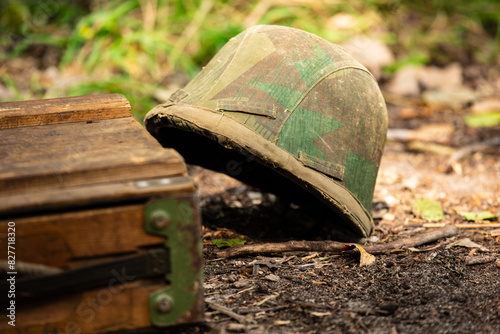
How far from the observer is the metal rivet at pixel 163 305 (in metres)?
1.23

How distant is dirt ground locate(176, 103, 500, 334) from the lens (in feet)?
4.71

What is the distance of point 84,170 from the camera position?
1.20m

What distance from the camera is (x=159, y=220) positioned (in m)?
1.20

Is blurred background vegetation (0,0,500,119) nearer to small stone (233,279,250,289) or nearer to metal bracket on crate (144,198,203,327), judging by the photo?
A: small stone (233,279,250,289)

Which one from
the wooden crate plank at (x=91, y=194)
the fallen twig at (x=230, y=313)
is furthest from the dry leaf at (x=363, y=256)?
the wooden crate plank at (x=91, y=194)

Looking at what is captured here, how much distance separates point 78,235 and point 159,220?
0.19 m

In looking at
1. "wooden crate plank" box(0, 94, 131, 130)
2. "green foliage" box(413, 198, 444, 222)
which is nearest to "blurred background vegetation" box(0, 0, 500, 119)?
"wooden crate plank" box(0, 94, 131, 130)

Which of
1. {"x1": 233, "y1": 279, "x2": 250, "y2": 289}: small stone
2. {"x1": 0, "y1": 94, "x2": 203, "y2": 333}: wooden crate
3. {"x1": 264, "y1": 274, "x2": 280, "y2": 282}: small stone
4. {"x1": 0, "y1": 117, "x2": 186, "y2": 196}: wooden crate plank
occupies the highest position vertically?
{"x1": 0, "y1": 117, "x2": 186, "y2": 196}: wooden crate plank

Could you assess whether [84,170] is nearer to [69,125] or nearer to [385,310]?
[69,125]

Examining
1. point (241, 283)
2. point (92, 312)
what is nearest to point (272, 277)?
point (241, 283)

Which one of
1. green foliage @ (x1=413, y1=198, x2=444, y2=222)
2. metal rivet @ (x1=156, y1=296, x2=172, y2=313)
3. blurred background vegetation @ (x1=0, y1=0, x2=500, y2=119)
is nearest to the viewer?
metal rivet @ (x1=156, y1=296, x2=172, y2=313)

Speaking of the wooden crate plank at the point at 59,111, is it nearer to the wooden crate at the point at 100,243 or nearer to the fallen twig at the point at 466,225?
the wooden crate at the point at 100,243

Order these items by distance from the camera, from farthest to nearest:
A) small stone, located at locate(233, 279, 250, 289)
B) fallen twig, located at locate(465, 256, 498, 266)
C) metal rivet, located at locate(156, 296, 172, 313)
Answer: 1. fallen twig, located at locate(465, 256, 498, 266)
2. small stone, located at locate(233, 279, 250, 289)
3. metal rivet, located at locate(156, 296, 172, 313)

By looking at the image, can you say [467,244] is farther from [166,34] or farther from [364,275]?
[166,34]
